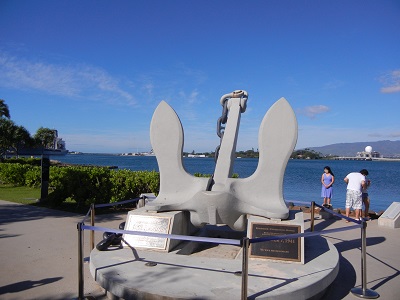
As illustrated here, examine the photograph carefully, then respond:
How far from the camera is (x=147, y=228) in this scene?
207 inches

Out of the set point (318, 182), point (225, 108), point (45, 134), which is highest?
point (45, 134)

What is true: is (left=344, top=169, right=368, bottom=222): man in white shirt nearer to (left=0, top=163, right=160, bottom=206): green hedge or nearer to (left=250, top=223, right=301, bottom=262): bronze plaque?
(left=250, top=223, right=301, bottom=262): bronze plaque

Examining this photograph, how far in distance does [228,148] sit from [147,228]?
1.82 meters

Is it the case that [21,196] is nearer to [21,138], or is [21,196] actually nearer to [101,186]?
[101,186]

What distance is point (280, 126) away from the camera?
5.32 m

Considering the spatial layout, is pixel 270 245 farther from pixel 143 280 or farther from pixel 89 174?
pixel 89 174

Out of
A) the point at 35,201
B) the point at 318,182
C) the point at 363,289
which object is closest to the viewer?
the point at 363,289

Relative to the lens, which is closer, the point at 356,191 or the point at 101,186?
the point at 356,191

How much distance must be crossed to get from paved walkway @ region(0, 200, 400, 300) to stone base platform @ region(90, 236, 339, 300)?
0.29 m

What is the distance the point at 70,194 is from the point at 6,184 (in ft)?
28.2

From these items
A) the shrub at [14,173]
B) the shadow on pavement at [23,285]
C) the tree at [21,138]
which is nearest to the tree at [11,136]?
the tree at [21,138]

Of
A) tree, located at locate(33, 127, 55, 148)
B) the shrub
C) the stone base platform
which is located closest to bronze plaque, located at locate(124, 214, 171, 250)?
the stone base platform

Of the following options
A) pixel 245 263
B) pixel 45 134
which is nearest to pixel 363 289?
pixel 245 263

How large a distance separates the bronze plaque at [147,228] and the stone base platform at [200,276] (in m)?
0.12
